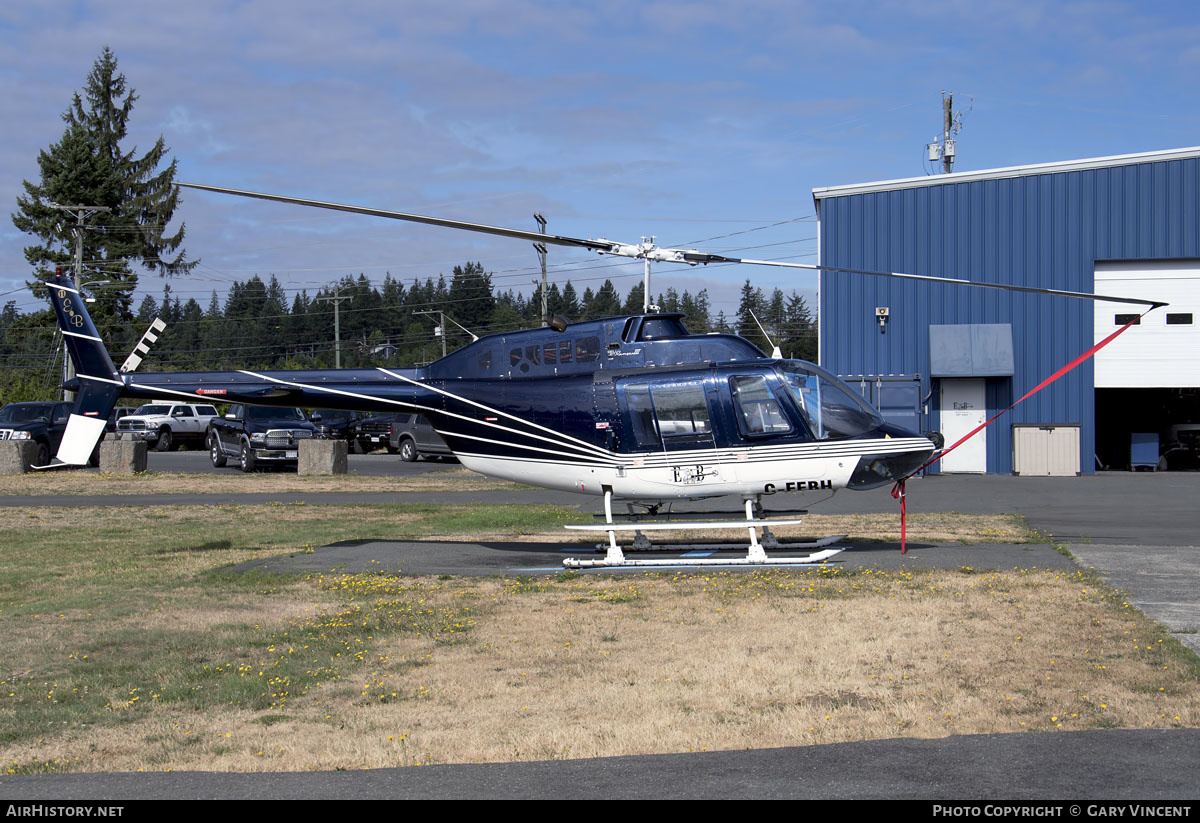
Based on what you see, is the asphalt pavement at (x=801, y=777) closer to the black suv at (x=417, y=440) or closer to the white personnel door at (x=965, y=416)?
the white personnel door at (x=965, y=416)

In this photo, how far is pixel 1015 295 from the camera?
29.0 m

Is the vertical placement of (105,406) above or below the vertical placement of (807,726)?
above

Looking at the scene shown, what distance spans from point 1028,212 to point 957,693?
81.6ft

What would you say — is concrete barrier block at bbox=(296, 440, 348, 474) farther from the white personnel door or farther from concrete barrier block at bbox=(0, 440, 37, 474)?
the white personnel door

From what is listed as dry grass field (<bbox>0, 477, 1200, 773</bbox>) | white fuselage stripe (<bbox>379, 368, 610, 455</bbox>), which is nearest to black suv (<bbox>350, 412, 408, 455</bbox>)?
white fuselage stripe (<bbox>379, 368, 610, 455</bbox>)

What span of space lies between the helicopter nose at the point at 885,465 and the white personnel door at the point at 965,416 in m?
17.2

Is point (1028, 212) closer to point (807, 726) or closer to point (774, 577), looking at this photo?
point (774, 577)

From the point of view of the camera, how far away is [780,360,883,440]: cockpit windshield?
41.8ft

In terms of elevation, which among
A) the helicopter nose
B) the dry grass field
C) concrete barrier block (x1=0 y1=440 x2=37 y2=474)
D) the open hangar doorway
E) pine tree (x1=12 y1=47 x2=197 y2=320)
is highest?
pine tree (x1=12 y1=47 x2=197 y2=320)

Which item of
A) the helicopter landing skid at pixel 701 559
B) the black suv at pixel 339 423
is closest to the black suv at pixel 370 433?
the black suv at pixel 339 423

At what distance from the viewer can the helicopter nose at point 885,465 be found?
41.4ft

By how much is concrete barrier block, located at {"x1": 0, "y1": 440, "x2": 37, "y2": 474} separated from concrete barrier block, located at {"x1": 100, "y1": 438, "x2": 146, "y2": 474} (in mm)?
1867

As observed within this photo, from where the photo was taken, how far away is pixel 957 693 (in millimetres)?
6852
